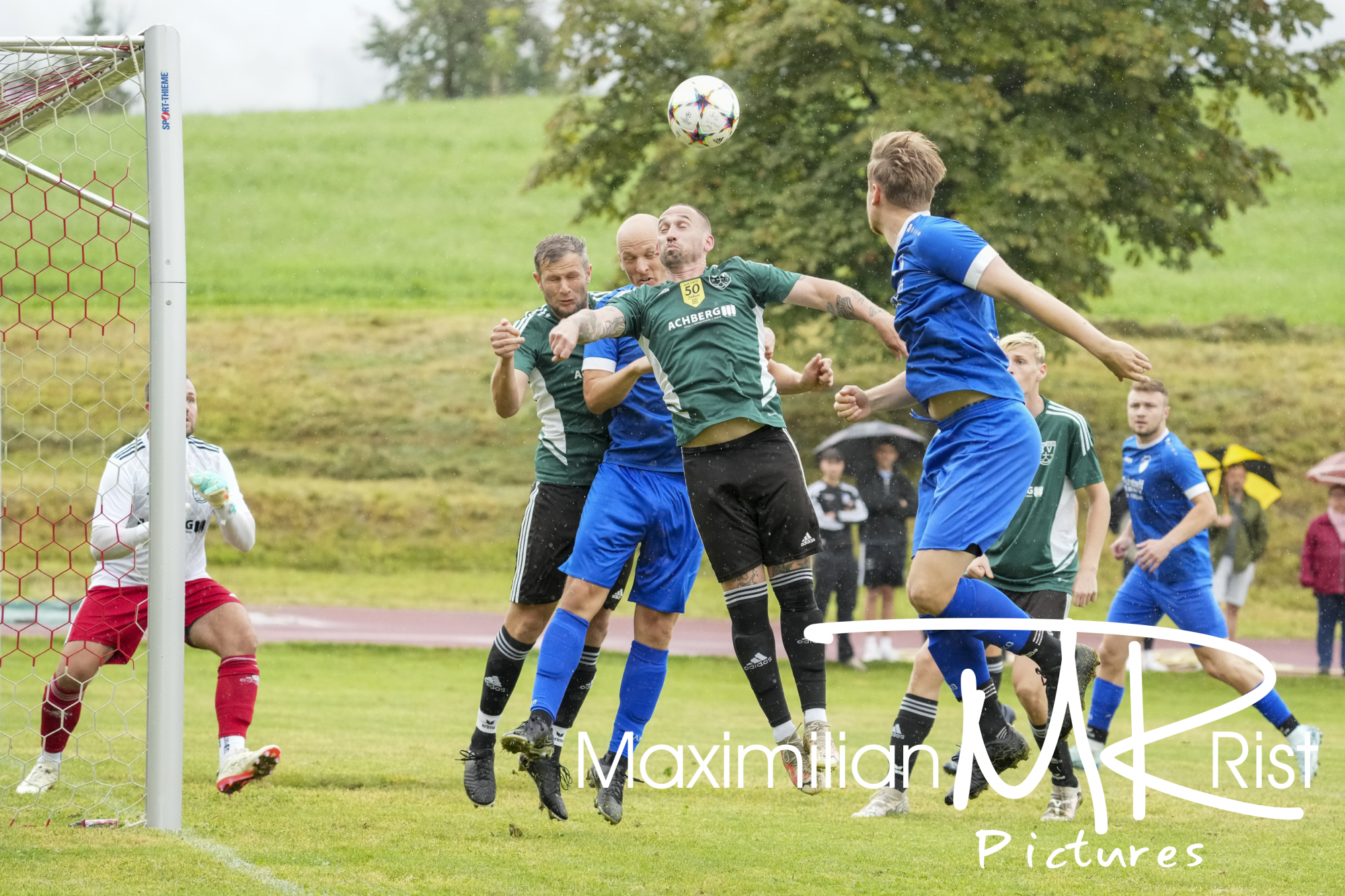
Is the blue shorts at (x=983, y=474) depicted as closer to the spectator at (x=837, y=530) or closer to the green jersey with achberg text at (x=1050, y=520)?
the green jersey with achberg text at (x=1050, y=520)

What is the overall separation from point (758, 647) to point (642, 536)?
72cm

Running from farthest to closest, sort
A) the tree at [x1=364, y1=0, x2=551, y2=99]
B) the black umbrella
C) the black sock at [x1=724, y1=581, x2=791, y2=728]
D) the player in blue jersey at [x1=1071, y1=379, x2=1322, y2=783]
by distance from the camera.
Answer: the tree at [x1=364, y1=0, x2=551, y2=99] < the black umbrella < the player in blue jersey at [x1=1071, y1=379, x2=1322, y2=783] < the black sock at [x1=724, y1=581, x2=791, y2=728]

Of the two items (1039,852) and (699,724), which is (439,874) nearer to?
(1039,852)

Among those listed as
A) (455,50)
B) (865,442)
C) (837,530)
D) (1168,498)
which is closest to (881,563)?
(837,530)

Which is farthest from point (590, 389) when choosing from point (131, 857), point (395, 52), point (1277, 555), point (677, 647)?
point (395, 52)

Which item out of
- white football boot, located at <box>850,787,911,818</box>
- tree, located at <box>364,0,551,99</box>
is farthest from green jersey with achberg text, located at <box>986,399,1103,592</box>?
tree, located at <box>364,0,551,99</box>

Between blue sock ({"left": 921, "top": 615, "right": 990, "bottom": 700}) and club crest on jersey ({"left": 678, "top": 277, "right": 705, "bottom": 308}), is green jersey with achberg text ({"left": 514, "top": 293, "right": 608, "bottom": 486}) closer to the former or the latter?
club crest on jersey ({"left": 678, "top": 277, "right": 705, "bottom": 308})

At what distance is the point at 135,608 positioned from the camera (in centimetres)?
643

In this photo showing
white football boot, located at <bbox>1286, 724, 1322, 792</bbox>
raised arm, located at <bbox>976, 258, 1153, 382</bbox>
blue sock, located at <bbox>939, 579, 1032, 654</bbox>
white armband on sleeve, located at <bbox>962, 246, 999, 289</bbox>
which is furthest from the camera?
white football boot, located at <bbox>1286, 724, 1322, 792</bbox>

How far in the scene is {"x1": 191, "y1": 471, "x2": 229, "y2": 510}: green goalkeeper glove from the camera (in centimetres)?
603

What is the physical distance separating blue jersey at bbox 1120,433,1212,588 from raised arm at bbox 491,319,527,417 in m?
3.92

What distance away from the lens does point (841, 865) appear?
5.07 m

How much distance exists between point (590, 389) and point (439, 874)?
2.11 m

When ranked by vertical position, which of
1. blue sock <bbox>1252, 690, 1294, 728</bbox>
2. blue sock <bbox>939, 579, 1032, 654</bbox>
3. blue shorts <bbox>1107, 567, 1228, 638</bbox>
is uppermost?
blue sock <bbox>939, 579, 1032, 654</bbox>
